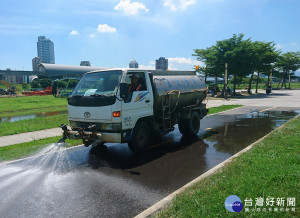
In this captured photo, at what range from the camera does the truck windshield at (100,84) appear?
7074mm

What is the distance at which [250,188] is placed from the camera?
4398 mm

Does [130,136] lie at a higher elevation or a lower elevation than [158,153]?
higher

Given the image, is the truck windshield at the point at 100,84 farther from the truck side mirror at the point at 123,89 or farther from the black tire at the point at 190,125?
the black tire at the point at 190,125

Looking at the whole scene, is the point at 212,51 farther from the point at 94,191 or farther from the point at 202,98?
the point at 94,191

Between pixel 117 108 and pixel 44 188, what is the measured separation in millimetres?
2549

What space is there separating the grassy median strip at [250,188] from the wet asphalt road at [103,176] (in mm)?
659

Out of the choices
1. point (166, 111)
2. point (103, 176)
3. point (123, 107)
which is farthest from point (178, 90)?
point (103, 176)

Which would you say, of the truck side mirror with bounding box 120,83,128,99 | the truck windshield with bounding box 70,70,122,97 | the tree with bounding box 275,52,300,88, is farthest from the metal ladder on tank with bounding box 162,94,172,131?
the tree with bounding box 275,52,300,88

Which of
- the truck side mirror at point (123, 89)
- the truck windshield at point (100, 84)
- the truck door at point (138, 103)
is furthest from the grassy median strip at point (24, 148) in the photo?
the truck side mirror at point (123, 89)

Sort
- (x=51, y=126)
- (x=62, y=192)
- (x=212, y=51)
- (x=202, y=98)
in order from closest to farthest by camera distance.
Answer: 1. (x=62, y=192)
2. (x=202, y=98)
3. (x=51, y=126)
4. (x=212, y=51)

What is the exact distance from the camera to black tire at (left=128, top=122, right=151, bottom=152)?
7270 millimetres

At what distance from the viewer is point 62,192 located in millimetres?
5047

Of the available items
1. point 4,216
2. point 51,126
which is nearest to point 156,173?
point 4,216

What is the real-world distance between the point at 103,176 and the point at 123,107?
1873mm
